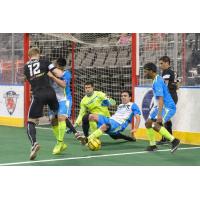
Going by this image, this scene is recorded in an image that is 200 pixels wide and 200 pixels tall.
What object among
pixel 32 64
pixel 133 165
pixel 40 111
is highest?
pixel 32 64

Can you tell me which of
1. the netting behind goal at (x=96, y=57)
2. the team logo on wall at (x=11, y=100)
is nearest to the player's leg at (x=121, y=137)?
the netting behind goal at (x=96, y=57)

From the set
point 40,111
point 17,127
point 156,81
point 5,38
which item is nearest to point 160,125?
point 156,81

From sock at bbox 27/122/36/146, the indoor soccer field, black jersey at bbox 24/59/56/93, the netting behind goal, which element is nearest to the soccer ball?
the indoor soccer field

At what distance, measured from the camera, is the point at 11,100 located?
15.7m

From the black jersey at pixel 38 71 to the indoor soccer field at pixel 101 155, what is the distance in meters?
1.23

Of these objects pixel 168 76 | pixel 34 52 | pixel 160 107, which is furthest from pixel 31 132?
pixel 168 76

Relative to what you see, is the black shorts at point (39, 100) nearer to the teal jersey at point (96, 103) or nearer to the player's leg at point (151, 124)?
the player's leg at point (151, 124)

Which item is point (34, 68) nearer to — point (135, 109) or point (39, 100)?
point (39, 100)

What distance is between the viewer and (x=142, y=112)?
1223 cm

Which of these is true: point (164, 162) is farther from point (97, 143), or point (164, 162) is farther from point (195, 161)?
point (97, 143)

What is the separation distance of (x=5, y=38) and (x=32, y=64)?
956 centimetres

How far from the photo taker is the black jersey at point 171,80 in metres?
11.1

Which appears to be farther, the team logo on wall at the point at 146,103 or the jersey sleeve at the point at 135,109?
the team logo on wall at the point at 146,103

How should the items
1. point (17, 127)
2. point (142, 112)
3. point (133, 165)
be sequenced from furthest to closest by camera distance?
point (17, 127) < point (142, 112) < point (133, 165)
